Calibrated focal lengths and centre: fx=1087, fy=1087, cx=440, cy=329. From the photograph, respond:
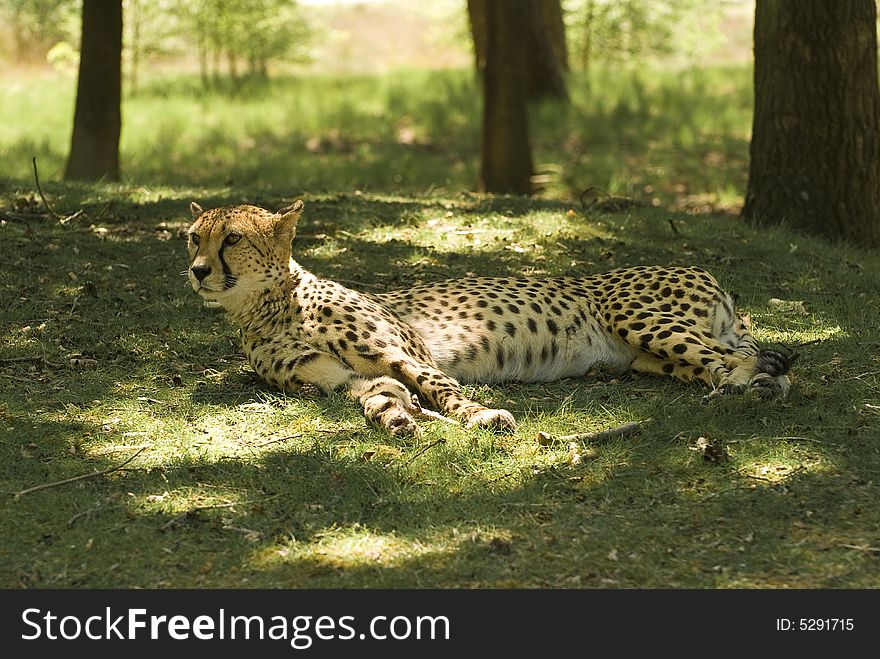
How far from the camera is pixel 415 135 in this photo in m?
17.0

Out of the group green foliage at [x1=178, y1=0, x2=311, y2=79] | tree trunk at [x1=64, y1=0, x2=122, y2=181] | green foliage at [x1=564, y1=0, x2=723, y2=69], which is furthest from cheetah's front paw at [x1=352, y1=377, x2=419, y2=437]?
green foliage at [x1=564, y1=0, x2=723, y2=69]

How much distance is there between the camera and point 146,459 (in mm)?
4895

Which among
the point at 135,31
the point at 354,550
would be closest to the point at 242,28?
the point at 135,31

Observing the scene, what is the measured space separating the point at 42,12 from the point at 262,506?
3761cm

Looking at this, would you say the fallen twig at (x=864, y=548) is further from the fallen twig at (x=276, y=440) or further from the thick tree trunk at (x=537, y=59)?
the thick tree trunk at (x=537, y=59)

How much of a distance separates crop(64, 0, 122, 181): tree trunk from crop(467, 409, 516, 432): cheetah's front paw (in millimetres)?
6719

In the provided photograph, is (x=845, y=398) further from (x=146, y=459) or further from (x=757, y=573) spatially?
(x=146, y=459)

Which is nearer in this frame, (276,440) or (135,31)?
(276,440)

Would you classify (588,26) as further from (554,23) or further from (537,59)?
(537,59)

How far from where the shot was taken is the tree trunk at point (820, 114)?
8.66 meters

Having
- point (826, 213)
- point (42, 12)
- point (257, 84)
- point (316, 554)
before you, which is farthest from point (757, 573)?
point (42, 12)

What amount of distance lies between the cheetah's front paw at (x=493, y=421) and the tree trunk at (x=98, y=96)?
22.0 feet

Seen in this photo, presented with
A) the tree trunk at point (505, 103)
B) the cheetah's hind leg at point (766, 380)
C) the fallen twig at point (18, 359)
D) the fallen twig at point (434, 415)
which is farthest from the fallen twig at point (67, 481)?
the tree trunk at point (505, 103)

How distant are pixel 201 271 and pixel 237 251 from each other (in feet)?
0.80
